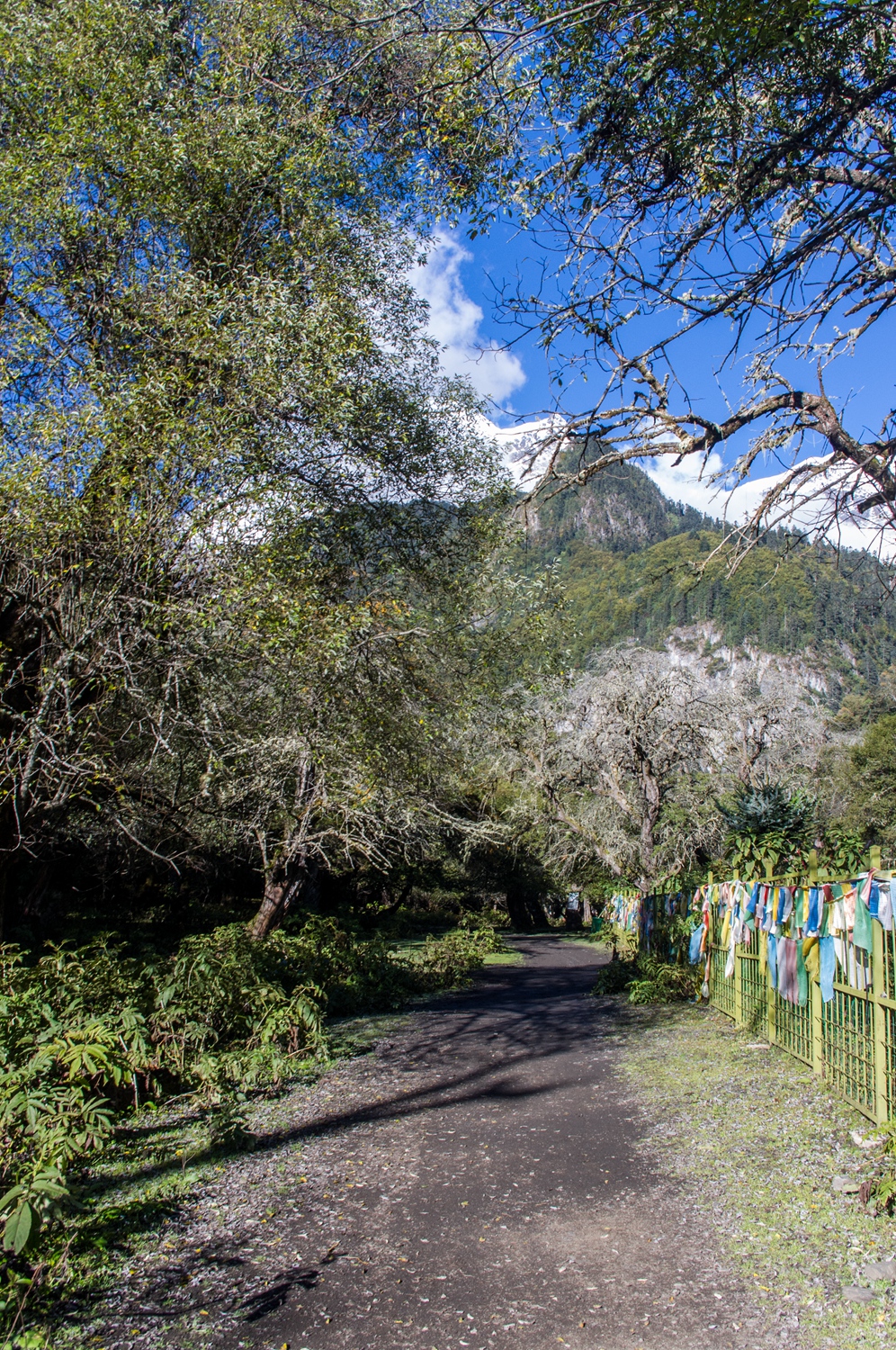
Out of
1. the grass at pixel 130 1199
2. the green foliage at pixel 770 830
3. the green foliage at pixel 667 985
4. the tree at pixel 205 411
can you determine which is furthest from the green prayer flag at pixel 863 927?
the green foliage at pixel 667 985

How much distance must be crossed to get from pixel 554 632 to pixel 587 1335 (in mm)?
8182

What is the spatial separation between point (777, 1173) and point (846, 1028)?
1461 millimetres

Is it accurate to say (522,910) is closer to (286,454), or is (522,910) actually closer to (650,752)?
(650,752)

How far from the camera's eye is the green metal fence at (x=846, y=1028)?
5008 millimetres

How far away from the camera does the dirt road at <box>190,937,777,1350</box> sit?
324cm

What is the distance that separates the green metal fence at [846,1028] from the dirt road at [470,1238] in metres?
1.45

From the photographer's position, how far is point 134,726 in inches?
309

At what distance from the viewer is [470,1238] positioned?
4.09m

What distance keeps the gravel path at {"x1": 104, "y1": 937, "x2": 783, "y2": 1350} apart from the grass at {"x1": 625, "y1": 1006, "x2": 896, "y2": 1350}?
6.8 inches

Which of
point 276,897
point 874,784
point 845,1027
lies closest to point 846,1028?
point 845,1027

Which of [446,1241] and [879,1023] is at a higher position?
[879,1023]

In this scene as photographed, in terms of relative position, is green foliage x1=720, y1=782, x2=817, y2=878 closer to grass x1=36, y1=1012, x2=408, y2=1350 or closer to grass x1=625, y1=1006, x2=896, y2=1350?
grass x1=625, y1=1006, x2=896, y2=1350

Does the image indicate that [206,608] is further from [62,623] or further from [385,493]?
[385,493]

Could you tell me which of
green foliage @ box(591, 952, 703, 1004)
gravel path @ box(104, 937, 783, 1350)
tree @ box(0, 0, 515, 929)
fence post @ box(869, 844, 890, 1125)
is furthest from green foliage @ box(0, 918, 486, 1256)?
green foliage @ box(591, 952, 703, 1004)
